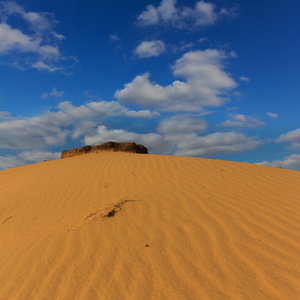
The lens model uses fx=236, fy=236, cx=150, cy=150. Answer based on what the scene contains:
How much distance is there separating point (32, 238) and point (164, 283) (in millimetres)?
2478

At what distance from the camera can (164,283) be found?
288 centimetres

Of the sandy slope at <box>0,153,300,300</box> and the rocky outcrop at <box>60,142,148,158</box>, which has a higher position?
the rocky outcrop at <box>60,142,148,158</box>

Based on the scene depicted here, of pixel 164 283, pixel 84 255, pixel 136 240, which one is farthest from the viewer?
pixel 136 240

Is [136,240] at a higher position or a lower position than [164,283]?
higher

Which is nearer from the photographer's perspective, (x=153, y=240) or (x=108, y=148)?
(x=153, y=240)

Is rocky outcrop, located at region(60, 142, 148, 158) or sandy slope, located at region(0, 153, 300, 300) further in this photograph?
rocky outcrop, located at region(60, 142, 148, 158)

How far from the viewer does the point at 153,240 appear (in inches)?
144

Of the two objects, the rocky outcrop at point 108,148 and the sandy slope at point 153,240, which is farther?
the rocky outcrop at point 108,148

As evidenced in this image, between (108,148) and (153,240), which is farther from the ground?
(108,148)

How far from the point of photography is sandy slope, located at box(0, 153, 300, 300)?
2.89 metres

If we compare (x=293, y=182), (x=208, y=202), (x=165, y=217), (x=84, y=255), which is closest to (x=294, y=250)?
(x=208, y=202)

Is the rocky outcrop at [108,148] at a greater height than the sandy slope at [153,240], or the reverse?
the rocky outcrop at [108,148]

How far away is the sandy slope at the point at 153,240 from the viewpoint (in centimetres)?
289

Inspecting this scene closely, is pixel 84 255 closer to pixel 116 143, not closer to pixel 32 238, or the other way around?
pixel 32 238
